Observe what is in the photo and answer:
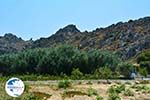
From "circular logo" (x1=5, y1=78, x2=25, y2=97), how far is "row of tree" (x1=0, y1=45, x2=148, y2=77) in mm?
73739

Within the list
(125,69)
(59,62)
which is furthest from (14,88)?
(125,69)

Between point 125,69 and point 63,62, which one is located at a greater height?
point 63,62

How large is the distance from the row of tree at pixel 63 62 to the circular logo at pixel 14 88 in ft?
242

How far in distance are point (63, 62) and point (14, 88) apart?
254 feet

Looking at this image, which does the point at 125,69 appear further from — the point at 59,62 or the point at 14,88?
the point at 14,88

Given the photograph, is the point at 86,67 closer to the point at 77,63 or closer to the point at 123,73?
the point at 77,63

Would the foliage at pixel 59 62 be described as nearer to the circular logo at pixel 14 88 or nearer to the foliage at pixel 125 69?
the foliage at pixel 125 69

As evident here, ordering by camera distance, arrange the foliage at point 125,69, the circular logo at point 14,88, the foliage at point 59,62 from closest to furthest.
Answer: the circular logo at point 14,88 → the foliage at point 59,62 → the foliage at point 125,69

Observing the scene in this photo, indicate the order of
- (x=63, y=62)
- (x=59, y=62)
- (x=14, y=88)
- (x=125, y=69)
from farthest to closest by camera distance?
(x=125, y=69) < (x=63, y=62) < (x=59, y=62) < (x=14, y=88)

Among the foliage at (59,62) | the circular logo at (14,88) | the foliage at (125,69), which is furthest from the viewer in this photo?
the foliage at (125,69)

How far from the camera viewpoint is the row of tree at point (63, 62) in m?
94.6

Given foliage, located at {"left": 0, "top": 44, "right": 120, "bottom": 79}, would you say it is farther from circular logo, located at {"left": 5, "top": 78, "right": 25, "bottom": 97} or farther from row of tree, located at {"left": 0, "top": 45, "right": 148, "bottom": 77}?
circular logo, located at {"left": 5, "top": 78, "right": 25, "bottom": 97}

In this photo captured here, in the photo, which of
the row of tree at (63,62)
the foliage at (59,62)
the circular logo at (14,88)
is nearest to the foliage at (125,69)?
the row of tree at (63,62)

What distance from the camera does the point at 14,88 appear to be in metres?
17.6
